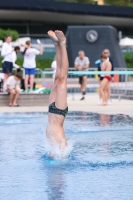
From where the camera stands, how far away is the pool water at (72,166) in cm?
564

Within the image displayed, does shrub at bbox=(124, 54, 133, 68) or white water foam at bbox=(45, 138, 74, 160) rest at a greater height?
shrub at bbox=(124, 54, 133, 68)

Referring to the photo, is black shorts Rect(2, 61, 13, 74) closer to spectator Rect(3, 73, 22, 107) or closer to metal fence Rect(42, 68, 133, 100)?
spectator Rect(3, 73, 22, 107)

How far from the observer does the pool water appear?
564 centimetres

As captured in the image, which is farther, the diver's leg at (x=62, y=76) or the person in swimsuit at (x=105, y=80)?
the person in swimsuit at (x=105, y=80)

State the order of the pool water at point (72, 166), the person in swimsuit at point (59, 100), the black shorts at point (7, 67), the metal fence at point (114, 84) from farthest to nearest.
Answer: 1. the metal fence at point (114, 84)
2. the black shorts at point (7, 67)
3. the person in swimsuit at point (59, 100)
4. the pool water at point (72, 166)

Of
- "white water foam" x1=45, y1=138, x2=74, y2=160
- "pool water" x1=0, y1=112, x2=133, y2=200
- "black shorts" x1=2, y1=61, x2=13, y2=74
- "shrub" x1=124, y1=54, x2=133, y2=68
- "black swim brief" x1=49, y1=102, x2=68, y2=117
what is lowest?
"pool water" x1=0, y1=112, x2=133, y2=200

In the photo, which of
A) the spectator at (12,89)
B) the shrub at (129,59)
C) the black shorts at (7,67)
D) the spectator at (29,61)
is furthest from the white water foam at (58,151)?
the shrub at (129,59)

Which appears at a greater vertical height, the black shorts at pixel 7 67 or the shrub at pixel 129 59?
the shrub at pixel 129 59

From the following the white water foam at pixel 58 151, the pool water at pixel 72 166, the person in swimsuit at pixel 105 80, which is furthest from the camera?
the person in swimsuit at pixel 105 80

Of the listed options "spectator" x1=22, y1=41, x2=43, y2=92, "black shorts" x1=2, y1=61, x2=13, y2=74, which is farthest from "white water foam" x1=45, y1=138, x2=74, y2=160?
"spectator" x1=22, y1=41, x2=43, y2=92

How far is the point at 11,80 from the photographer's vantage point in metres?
17.8

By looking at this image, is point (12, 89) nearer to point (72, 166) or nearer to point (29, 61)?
point (29, 61)

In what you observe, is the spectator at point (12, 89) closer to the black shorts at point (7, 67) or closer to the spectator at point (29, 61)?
the black shorts at point (7, 67)

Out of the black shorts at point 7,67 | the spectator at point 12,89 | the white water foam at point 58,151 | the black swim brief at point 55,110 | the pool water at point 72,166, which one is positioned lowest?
the pool water at point 72,166
